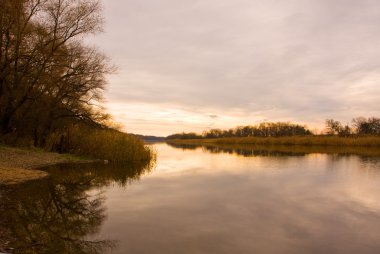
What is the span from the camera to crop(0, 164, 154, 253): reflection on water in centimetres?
691

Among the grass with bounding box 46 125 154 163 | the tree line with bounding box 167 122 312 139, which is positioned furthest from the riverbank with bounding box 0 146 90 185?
the tree line with bounding box 167 122 312 139

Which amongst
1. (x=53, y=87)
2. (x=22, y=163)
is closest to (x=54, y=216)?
(x=22, y=163)

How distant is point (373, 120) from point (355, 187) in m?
102

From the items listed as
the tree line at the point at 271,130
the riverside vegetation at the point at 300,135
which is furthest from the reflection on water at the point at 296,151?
the tree line at the point at 271,130

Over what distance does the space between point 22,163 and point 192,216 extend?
14255 mm

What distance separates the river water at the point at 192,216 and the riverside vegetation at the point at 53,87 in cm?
1030

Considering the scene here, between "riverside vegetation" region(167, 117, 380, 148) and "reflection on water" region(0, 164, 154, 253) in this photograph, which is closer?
"reflection on water" region(0, 164, 154, 253)

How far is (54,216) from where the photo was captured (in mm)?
9242

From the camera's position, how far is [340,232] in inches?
332

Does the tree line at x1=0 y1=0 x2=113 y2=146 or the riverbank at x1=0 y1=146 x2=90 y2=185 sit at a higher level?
the tree line at x1=0 y1=0 x2=113 y2=146

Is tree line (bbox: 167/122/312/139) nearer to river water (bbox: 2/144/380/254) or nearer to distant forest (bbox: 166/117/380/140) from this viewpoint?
distant forest (bbox: 166/117/380/140)

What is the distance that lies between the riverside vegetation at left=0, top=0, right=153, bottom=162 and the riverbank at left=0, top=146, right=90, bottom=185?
306 centimetres

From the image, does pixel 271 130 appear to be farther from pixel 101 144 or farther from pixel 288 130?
pixel 101 144

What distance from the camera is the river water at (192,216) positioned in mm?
7266
